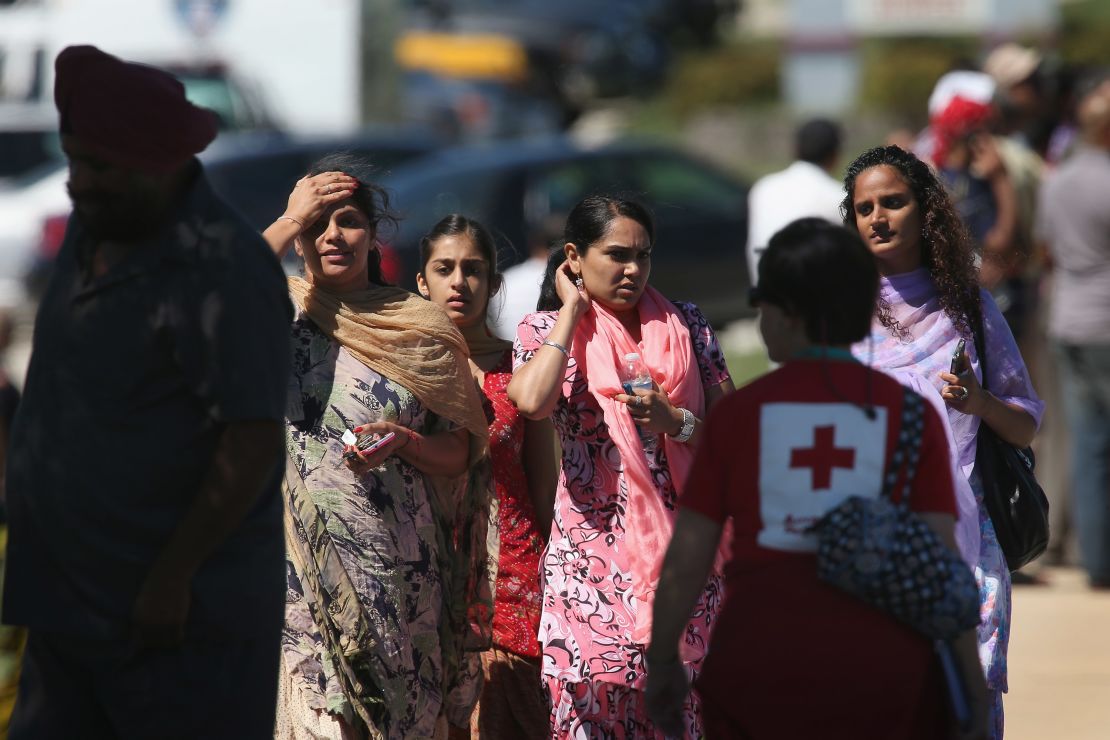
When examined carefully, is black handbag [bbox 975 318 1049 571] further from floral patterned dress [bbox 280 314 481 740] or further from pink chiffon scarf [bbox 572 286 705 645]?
floral patterned dress [bbox 280 314 481 740]

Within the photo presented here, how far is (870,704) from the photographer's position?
3.12 m

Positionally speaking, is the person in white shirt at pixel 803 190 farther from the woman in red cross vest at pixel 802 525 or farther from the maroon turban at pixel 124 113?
the maroon turban at pixel 124 113

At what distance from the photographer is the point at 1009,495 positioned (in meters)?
4.31

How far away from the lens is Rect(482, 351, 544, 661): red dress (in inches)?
191

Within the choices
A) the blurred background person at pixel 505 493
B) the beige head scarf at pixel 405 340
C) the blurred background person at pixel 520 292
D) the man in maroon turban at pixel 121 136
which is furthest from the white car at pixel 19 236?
the man in maroon turban at pixel 121 136

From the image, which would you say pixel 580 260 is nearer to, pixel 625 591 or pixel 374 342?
pixel 374 342

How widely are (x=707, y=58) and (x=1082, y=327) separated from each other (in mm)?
19701

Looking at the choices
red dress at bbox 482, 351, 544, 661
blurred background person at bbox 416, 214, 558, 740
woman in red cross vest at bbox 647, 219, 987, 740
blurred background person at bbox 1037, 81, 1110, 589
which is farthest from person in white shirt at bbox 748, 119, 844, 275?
woman in red cross vest at bbox 647, 219, 987, 740

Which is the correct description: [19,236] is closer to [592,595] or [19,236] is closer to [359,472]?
[359,472]

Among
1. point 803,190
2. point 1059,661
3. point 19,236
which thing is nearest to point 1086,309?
point 803,190

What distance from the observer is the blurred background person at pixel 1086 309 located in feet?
23.9

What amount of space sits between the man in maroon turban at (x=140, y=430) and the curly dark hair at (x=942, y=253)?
1766 mm

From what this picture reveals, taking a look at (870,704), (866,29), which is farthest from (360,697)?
(866,29)

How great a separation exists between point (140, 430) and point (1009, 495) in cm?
227
